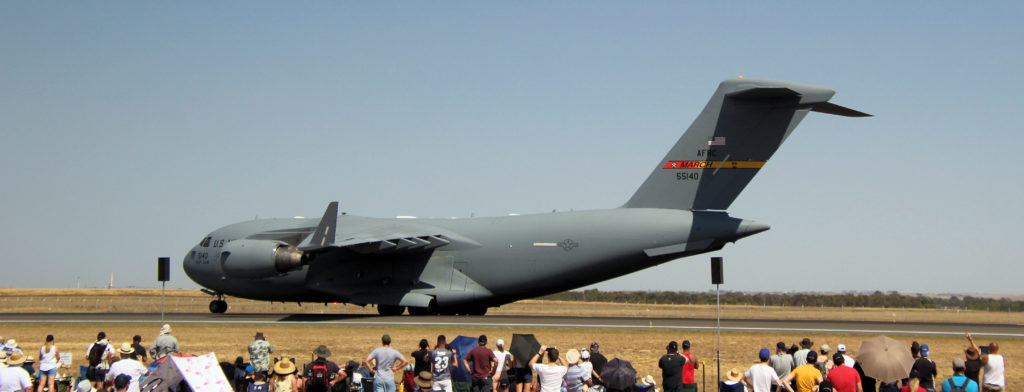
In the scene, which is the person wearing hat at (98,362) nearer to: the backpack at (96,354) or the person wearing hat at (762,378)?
the backpack at (96,354)

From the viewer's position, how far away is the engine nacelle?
90.9 ft

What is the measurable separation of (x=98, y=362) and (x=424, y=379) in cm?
501

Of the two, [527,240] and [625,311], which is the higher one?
[527,240]

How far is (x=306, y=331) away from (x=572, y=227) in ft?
28.6

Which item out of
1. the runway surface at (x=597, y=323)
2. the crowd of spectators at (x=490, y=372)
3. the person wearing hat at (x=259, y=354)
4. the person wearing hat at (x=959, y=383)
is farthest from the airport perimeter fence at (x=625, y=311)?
the person wearing hat at (x=959, y=383)

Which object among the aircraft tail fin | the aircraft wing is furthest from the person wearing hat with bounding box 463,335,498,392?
the aircraft tail fin

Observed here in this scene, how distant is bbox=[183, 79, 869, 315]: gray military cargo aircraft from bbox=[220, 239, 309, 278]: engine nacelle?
4 centimetres

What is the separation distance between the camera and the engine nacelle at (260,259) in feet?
90.9

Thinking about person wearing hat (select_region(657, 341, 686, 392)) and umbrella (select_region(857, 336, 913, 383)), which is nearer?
umbrella (select_region(857, 336, 913, 383))

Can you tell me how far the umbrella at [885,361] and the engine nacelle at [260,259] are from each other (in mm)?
19980

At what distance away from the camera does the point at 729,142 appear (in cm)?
2583

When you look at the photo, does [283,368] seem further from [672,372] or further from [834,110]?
[834,110]

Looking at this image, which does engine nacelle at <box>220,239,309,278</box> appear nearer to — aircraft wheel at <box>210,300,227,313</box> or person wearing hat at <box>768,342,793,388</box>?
aircraft wheel at <box>210,300,227,313</box>

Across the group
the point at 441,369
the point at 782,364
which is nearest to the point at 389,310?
the point at 441,369
